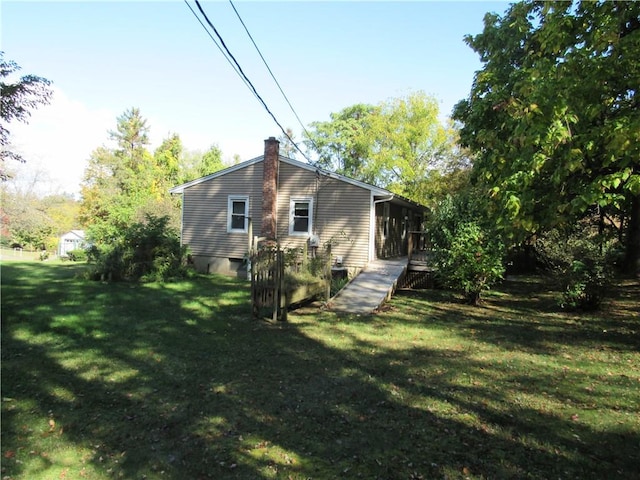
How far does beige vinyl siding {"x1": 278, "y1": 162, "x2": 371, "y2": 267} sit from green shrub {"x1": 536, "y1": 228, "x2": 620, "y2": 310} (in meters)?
6.69

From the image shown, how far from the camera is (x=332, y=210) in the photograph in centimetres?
1594

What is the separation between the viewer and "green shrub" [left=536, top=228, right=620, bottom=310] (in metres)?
9.44

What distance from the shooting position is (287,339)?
7.16m

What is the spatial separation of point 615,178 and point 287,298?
19.2 ft

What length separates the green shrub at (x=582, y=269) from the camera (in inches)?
372

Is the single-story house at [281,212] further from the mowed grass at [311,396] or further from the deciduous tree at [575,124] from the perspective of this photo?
the deciduous tree at [575,124]

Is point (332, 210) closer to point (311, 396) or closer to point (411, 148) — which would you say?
point (311, 396)

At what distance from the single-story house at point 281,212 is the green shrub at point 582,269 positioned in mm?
6383

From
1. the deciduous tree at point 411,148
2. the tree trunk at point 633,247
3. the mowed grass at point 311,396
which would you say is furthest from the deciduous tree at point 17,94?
the deciduous tree at point 411,148

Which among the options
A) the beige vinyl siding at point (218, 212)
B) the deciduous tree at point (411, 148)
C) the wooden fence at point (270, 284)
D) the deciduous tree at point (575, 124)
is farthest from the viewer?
the deciduous tree at point (411, 148)

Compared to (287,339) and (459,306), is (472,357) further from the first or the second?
(459,306)

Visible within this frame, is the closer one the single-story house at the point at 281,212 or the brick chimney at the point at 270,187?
the single-story house at the point at 281,212

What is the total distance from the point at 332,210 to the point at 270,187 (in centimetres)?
253

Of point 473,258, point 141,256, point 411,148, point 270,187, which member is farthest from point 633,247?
point 411,148
